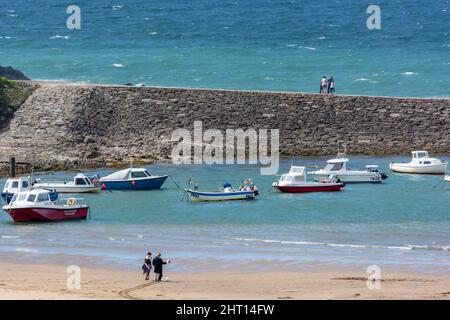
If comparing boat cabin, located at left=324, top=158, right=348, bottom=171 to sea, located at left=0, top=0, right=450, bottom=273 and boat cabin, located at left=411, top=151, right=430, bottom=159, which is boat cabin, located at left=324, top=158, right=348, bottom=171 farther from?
boat cabin, located at left=411, top=151, right=430, bottom=159

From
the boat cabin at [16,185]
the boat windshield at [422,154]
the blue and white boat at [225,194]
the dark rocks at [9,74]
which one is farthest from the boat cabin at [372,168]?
the dark rocks at [9,74]

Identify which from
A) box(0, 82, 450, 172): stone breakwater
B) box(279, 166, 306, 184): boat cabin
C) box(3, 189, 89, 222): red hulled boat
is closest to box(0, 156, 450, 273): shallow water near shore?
box(3, 189, 89, 222): red hulled boat

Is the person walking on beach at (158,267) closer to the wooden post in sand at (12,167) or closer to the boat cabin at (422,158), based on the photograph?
the wooden post in sand at (12,167)

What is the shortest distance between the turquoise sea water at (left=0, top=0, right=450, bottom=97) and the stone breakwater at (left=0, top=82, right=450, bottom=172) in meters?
16.1

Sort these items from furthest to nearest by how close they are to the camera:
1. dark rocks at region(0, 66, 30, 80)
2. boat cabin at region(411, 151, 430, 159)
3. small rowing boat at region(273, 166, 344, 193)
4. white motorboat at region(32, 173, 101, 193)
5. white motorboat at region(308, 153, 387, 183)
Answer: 1. dark rocks at region(0, 66, 30, 80)
2. boat cabin at region(411, 151, 430, 159)
3. white motorboat at region(308, 153, 387, 183)
4. small rowing boat at region(273, 166, 344, 193)
5. white motorboat at region(32, 173, 101, 193)

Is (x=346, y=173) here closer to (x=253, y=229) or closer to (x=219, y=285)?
(x=253, y=229)

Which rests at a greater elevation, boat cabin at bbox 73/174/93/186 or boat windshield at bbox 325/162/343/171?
boat windshield at bbox 325/162/343/171

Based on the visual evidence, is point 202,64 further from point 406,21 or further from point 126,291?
point 126,291

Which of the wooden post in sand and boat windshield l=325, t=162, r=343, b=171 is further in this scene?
boat windshield l=325, t=162, r=343, b=171

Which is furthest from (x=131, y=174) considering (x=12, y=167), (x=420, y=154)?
(x=420, y=154)

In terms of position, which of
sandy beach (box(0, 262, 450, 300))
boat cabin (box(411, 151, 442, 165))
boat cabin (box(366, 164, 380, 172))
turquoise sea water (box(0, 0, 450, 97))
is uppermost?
turquoise sea water (box(0, 0, 450, 97))

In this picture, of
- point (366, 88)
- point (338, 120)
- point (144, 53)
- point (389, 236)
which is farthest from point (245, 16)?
point (389, 236)

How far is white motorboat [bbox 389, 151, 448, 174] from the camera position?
57.7 metres
